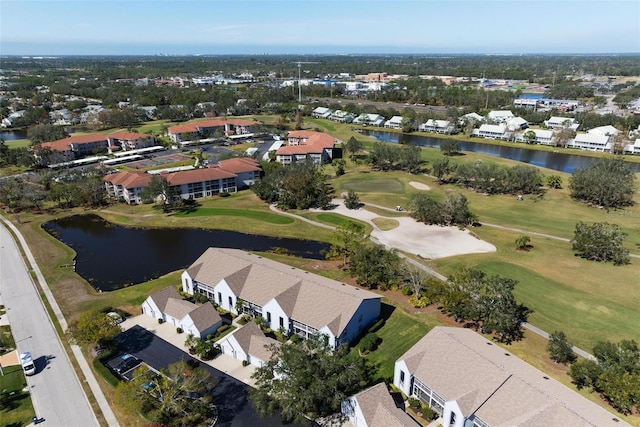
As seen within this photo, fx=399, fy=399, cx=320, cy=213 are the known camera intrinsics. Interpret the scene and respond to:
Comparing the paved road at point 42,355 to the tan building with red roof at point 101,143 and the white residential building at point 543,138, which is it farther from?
the white residential building at point 543,138

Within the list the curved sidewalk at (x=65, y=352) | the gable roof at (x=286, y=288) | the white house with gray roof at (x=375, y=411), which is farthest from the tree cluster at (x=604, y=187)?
the curved sidewalk at (x=65, y=352)

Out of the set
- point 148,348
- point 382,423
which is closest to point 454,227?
point 382,423

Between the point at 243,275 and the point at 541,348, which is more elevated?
the point at 243,275

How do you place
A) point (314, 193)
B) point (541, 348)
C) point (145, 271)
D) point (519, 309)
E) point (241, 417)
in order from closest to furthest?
1. point (241, 417)
2. point (541, 348)
3. point (519, 309)
4. point (145, 271)
5. point (314, 193)

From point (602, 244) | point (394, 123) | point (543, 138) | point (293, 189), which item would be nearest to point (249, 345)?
point (293, 189)

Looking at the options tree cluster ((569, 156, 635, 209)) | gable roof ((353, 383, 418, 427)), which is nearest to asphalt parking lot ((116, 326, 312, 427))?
gable roof ((353, 383, 418, 427))

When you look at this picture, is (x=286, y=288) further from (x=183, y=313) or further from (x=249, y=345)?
(x=183, y=313)

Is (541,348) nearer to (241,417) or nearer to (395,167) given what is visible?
(241,417)
